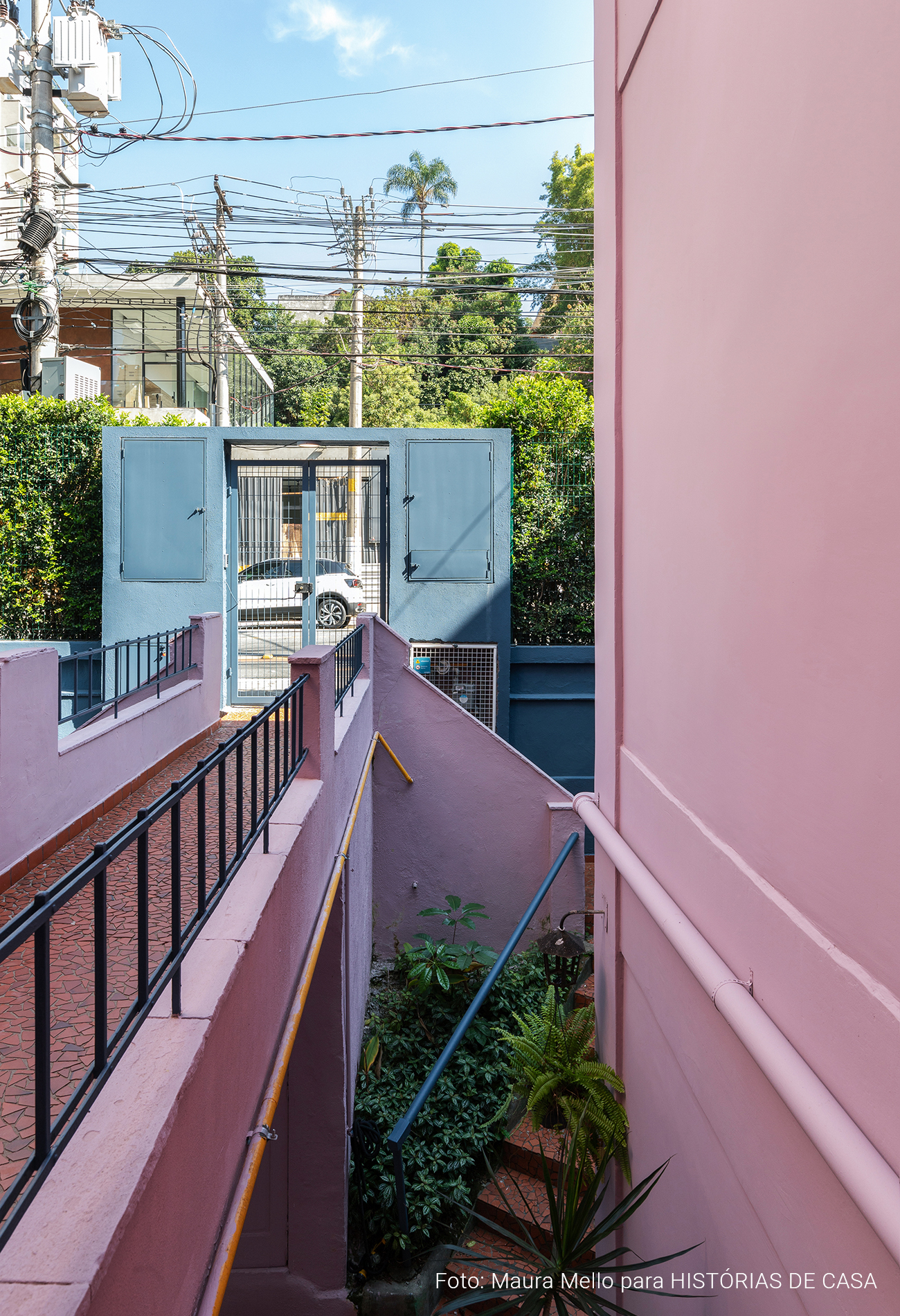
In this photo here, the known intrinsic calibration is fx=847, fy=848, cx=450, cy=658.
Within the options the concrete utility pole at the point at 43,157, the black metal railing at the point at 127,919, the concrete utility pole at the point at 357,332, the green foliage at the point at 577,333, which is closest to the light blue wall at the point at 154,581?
the concrete utility pole at the point at 43,157

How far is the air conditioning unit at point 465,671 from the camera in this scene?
9969 millimetres

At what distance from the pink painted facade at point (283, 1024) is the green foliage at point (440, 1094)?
0.40m

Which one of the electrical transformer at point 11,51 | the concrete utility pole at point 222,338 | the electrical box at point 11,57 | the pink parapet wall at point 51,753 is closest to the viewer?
the pink parapet wall at point 51,753

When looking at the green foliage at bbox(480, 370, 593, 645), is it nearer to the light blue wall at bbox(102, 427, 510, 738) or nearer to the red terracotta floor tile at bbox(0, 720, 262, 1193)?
the light blue wall at bbox(102, 427, 510, 738)

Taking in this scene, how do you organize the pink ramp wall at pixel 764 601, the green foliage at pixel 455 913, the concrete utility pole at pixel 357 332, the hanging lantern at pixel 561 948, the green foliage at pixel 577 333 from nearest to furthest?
1. the pink ramp wall at pixel 764 601
2. the hanging lantern at pixel 561 948
3. the green foliage at pixel 455 913
4. the concrete utility pole at pixel 357 332
5. the green foliage at pixel 577 333

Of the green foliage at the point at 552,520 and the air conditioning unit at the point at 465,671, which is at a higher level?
the green foliage at the point at 552,520

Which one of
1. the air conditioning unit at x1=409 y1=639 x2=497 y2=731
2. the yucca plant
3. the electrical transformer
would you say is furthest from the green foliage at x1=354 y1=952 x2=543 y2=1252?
the electrical transformer

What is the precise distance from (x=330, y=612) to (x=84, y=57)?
32.9 feet

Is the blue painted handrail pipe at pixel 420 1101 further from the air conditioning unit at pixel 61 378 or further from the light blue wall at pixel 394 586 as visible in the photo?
the air conditioning unit at pixel 61 378

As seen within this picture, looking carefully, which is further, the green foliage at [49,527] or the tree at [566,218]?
the tree at [566,218]

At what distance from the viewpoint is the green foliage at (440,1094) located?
5.71 metres

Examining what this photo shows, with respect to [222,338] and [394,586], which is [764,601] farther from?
[222,338]

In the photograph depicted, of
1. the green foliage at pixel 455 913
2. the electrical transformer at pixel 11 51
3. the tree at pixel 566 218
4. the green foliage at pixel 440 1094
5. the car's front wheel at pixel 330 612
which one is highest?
the tree at pixel 566 218

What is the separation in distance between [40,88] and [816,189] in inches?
599
